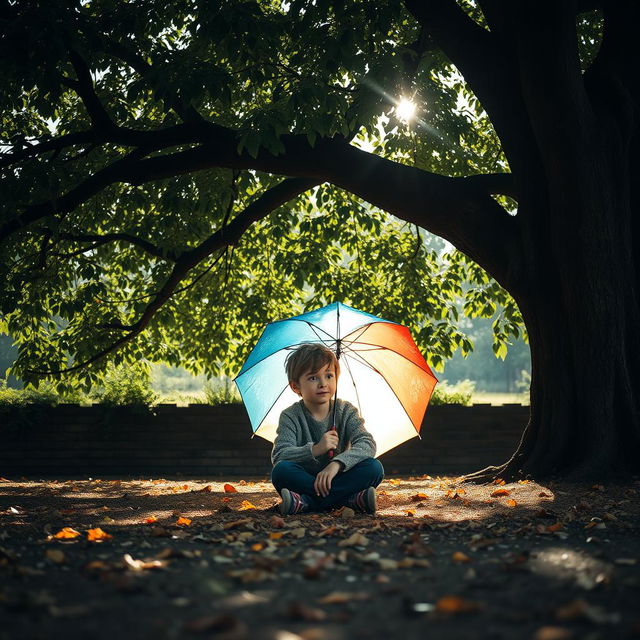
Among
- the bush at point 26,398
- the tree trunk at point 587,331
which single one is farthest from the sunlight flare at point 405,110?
the bush at point 26,398

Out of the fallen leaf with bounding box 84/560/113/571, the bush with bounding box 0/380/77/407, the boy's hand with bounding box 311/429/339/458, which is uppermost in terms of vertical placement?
the bush with bounding box 0/380/77/407

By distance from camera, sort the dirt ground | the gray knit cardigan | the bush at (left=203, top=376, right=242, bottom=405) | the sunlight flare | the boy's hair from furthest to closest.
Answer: the bush at (left=203, top=376, right=242, bottom=405) < the sunlight flare < the boy's hair < the gray knit cardigan < the dirt ground

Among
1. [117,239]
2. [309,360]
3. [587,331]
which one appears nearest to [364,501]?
[309,360]

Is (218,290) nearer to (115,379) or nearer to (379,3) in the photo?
(115,379)

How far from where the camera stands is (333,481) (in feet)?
17.5

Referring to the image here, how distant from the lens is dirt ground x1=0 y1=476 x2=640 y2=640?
2320mm

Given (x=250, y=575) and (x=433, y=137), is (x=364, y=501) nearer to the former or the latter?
(x=250, y=575)

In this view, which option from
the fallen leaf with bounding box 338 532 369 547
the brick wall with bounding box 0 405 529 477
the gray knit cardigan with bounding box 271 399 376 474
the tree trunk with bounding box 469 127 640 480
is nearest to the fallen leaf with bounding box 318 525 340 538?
the fallen leaf with bounding box 338 532 369 547

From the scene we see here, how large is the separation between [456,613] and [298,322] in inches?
153

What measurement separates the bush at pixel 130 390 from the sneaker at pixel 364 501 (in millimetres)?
6585

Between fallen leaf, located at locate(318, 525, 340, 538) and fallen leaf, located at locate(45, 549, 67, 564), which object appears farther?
fallen leaf, located at locate(318, 525, 340, 538)

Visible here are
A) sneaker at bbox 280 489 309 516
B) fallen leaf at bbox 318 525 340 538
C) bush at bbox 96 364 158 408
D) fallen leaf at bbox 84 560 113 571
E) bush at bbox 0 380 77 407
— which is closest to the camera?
fallen leaf at bbox 84 560 113 571

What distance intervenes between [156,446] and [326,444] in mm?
6518

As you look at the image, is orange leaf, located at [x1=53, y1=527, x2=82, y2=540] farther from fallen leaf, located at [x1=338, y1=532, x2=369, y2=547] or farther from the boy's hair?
the boy's hair
